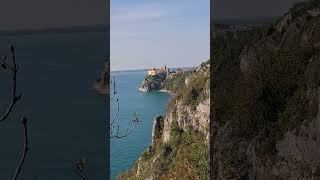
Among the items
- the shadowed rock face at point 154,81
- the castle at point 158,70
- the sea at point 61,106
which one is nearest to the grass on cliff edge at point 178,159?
the castle at point 158,70

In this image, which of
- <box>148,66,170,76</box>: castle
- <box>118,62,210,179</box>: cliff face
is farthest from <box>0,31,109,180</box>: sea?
<box>148,66,170,76</box>: castle

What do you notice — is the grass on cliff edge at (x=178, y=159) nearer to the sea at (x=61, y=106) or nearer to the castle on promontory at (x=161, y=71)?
the castle on promontory at (x=161, y=71)

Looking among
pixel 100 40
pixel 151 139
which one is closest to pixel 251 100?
pixel 100 40

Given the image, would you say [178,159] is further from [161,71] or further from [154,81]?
[154,81]

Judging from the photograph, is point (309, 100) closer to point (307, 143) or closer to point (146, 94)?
point (307, 143)

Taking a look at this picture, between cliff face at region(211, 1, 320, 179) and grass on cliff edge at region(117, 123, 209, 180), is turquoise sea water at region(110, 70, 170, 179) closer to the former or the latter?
grass on cliff edge at region(117, 123, 209, 180)

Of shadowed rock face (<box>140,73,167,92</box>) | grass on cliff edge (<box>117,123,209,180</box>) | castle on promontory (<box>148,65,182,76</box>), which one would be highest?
castle on promontory (<box>148,65,182,76</box>)
